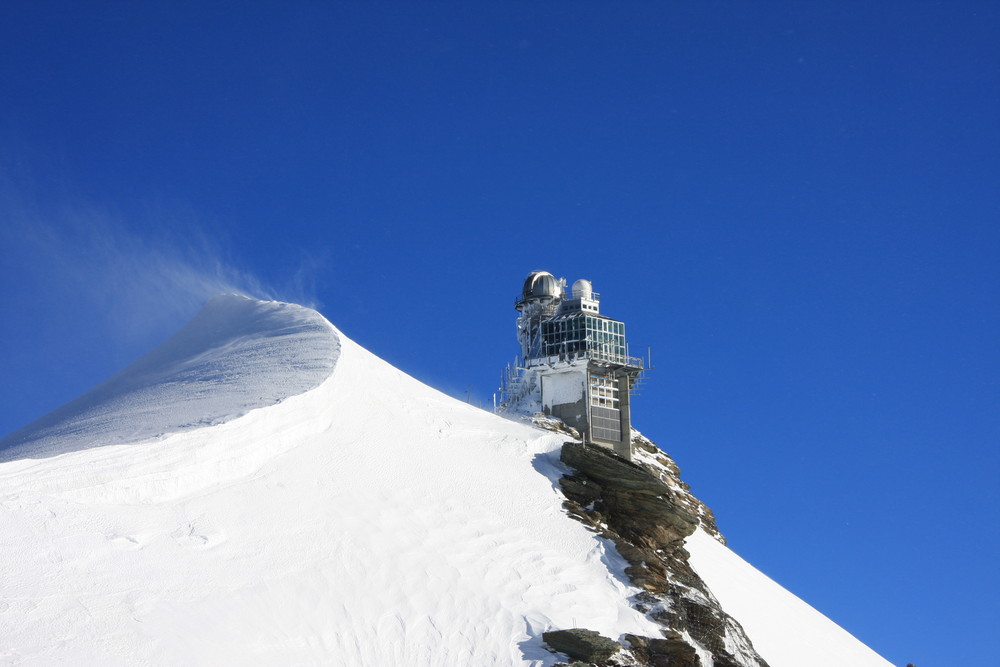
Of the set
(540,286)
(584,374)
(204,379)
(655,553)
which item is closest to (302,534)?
(204,379)

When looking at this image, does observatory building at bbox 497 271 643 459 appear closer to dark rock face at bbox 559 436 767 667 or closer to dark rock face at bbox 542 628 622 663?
dark rock face at bbox 559 436 767 667

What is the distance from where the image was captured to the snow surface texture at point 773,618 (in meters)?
33.2

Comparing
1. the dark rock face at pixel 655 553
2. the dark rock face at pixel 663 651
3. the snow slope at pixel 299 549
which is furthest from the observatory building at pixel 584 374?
the dark rock face at pixel 663 651

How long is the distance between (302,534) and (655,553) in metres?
13.0

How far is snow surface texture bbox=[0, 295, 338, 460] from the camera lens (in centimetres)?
2880

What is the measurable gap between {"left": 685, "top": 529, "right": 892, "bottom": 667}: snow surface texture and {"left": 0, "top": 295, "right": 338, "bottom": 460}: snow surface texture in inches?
633

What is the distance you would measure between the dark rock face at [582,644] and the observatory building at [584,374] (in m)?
28.1

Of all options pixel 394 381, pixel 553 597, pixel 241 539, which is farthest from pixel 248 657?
pixel 394 381

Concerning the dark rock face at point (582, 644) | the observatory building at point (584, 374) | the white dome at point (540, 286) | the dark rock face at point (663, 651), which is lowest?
the dark rock face at point (582, 644)

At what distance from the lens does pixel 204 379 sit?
34062mm

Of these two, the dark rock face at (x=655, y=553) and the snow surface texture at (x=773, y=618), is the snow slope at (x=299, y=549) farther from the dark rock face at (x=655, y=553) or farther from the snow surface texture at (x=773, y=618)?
the snow surface texture at (x=773, y=618)

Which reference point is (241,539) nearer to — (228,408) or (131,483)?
(131,483)

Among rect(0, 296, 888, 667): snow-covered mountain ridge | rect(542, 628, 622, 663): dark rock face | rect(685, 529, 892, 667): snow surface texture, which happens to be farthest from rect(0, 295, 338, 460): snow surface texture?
rect(685, 529, 892, 667): snow surface texture

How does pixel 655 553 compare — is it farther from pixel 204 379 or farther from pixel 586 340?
pixel 586 340
